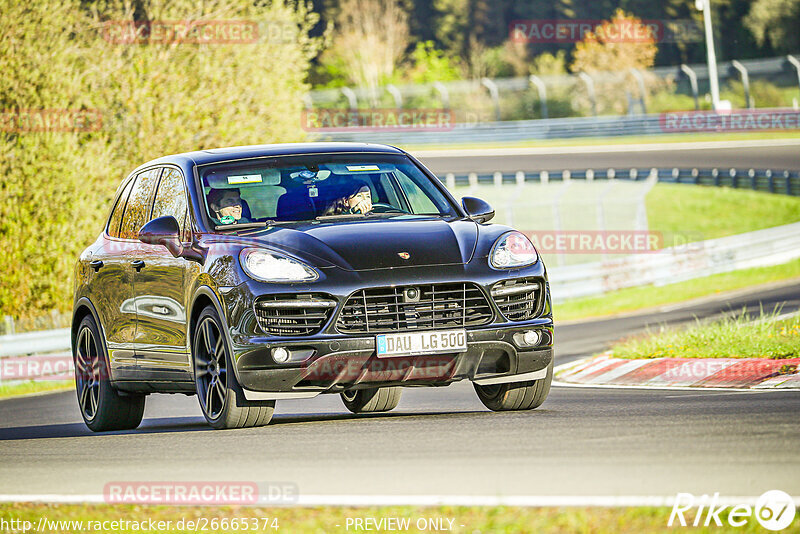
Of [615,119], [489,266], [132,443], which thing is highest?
[489,266]

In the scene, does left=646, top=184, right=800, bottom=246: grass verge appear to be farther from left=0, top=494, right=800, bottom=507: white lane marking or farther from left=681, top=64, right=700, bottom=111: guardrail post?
left=0, top=494, right=800, bottom=507: white lane marking

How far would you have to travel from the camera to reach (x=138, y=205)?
10.5 m

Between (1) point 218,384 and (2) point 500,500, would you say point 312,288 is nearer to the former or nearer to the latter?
(1) point 218,384

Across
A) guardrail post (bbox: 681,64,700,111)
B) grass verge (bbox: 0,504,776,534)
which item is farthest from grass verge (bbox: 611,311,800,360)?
guardrail post (bbox: 681,64,700,111)

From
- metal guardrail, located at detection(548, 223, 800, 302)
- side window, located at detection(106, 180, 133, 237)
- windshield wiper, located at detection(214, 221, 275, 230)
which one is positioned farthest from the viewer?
metal guardrail, located at detection(548, 223, 800, 302)

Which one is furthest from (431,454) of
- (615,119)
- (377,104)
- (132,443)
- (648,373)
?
(377,104)

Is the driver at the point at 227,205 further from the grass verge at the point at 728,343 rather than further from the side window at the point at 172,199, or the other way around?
the grass verge at the point at 728,343

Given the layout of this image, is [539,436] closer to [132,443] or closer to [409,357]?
[409,357]

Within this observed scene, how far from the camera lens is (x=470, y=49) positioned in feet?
313

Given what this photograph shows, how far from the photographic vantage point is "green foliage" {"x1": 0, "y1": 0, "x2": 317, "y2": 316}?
25.8 m

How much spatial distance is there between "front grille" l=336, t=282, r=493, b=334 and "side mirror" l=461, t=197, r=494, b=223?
1.15 metres

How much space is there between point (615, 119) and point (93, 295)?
2109 inches

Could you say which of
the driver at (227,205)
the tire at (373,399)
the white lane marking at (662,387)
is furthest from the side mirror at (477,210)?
the white lane marking at (662,387)

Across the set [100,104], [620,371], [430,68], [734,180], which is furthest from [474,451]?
[430,68]
